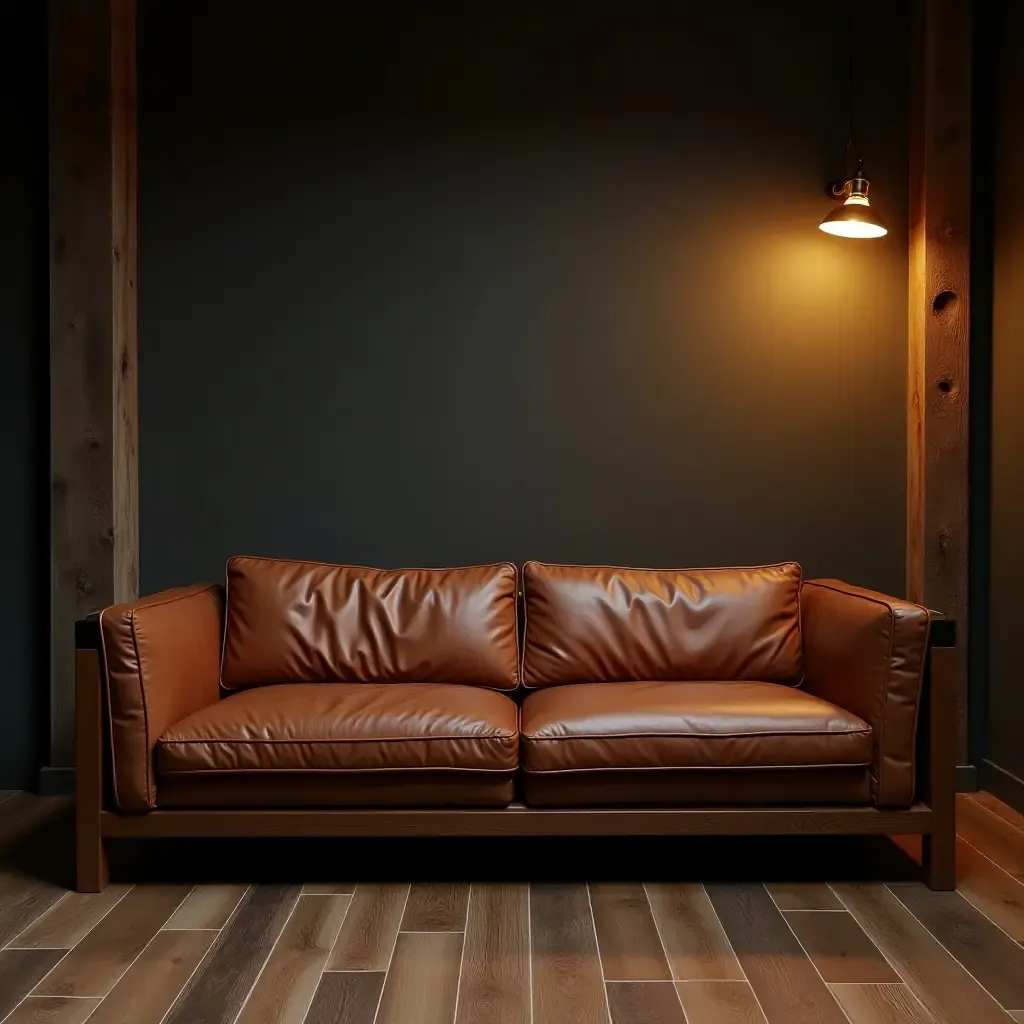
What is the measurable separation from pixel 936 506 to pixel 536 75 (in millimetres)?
2007

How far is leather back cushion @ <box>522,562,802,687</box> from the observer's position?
9.92 feet

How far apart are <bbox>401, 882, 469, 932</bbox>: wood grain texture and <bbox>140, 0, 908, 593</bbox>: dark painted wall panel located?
4.10ft

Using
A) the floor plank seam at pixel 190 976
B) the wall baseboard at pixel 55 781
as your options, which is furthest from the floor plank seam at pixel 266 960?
the wall baseboard at pixel 55 781

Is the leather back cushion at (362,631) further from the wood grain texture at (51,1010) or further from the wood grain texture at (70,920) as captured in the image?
the wood grain texture at (51,1010)

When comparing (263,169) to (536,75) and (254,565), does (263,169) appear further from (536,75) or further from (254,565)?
(254,565)

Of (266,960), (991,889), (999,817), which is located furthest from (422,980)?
(999,817)

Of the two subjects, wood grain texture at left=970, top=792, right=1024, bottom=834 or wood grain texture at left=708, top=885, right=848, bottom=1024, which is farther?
wood grain texture at left=970, top=792, right=1024, bottom=834

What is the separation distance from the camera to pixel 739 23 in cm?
348

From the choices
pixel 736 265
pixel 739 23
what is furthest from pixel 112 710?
pixel 739 23

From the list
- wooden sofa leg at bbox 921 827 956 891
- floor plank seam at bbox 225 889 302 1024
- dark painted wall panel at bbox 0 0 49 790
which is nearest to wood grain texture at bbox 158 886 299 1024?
floor plank seam at bbox 225 889 302 1024

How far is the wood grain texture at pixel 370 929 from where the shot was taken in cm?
211

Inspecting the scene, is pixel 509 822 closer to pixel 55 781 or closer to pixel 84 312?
pixel 55 781

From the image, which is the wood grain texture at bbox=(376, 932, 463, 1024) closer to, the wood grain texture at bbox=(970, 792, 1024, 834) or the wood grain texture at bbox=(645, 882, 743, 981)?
the wood grain texture at bbox=(645, 882, 743, 981)

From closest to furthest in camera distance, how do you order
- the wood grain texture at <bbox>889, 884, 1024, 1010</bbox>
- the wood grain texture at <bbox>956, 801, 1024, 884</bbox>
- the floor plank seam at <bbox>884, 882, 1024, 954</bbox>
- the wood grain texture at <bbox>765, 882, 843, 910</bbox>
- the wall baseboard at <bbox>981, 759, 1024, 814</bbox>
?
the wood grain texture at <bbox>889, 884, 1024, 1010</bbox>
the floor plank seam at <bbox>884, 882, 1024, 954</bbox>
the wood grain texture at <bbox>765, 882, 843, 910</bbox>
the wood grain texture at <bbox>956, 801, 1024, 884</bbox>
the wall baseboard at <bbox>981, 759, 1024, 814</bbox>
